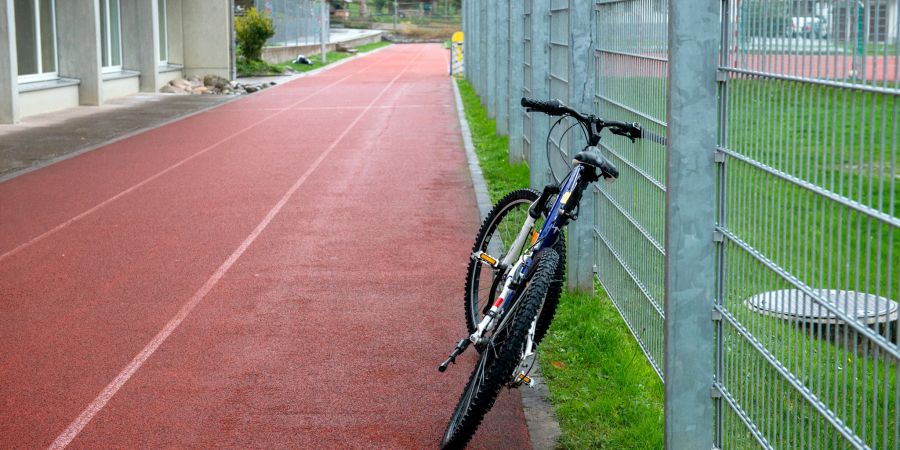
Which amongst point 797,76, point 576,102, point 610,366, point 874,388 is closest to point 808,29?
point 797,76

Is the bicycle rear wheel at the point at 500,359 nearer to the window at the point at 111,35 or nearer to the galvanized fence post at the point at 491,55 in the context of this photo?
the galvanized fence post at the point at 491,55

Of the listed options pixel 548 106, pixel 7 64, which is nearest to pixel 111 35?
pixel 7 64

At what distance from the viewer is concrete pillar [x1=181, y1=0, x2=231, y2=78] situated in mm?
34031

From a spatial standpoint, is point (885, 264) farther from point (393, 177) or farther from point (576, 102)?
point (393, 177)

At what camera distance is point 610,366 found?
19.5 ft

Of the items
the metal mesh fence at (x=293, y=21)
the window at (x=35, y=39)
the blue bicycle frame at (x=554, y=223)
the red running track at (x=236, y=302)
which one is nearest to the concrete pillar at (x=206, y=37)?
the window at (x=35, y=39)

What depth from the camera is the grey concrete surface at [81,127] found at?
1591cm

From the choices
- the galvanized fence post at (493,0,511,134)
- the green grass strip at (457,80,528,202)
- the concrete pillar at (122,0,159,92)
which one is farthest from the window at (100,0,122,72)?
the galvanized fence post at (493,0,511,134)

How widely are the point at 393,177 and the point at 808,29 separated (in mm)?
11221

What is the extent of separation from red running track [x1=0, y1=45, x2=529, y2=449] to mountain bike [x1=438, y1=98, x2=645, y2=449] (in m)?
0.42

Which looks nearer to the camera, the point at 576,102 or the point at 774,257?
the point at 774,257

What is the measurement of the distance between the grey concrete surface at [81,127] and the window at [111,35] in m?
1.07

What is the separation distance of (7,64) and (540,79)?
1338cm

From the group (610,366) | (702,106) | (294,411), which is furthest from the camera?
(610,366)
